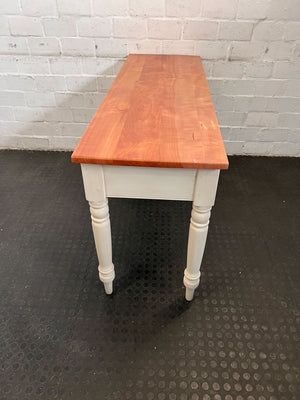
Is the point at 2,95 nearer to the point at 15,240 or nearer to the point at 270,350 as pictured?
the point at 15,240

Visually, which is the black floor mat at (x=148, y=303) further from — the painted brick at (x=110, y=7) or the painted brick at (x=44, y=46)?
the painted brick at (x=110, y=7)

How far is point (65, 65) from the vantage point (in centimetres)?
190

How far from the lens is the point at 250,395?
0.93 m

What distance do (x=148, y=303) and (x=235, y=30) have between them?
5.32 ft

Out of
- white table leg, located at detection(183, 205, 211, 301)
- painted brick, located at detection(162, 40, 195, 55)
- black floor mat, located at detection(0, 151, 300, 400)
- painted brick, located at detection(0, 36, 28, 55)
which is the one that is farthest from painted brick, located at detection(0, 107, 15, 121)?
white table leg, located at detection(183, 205, 211, 301)

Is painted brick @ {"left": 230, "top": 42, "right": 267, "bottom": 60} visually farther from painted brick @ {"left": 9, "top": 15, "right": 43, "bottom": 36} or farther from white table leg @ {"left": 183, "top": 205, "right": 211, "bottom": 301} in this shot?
white table leg @ {"left": 183, "top": 205, "right": 211, "bottom": 301}

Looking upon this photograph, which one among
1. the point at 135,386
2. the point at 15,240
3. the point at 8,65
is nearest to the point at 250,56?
the point at 8,65

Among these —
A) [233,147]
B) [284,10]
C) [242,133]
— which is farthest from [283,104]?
[284,10]

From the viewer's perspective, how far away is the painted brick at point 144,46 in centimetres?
179

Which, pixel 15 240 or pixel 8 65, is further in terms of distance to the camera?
pixel 8 65

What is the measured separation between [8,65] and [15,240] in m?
1.20

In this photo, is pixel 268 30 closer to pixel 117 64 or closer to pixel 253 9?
pixel 253 9

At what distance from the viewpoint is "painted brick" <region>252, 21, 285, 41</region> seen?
1713mm

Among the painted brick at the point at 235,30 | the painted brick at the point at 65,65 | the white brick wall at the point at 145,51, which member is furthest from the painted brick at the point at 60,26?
the painted brick at the point at 235,30
